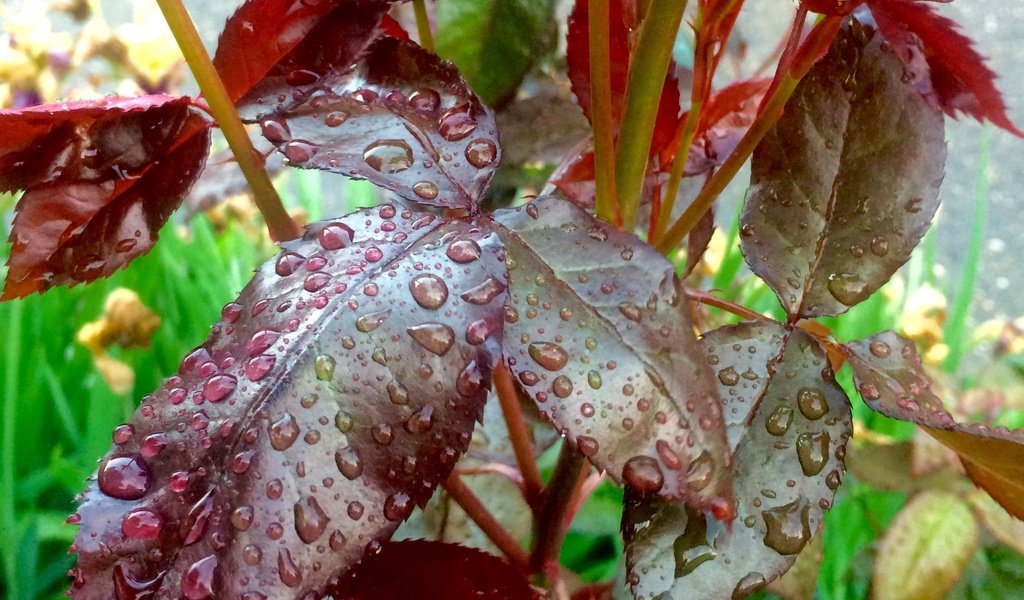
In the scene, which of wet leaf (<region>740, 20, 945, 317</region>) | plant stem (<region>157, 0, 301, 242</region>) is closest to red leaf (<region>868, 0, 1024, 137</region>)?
wet leaf (<region>740, 20, 945, 317</region>)

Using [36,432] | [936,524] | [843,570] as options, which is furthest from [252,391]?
[36,432]

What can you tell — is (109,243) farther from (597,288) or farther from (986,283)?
(986,283)

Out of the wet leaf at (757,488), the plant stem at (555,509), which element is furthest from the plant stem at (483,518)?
the wet leaf at (757,488)

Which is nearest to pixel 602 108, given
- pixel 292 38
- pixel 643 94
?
pixel 643 94

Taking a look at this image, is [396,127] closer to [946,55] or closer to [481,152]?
[481,152]

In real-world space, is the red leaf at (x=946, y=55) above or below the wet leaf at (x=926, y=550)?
above

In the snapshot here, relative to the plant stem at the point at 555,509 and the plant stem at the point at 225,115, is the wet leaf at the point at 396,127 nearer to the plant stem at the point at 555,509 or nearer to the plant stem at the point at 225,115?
the plant stem at the point at 225,115

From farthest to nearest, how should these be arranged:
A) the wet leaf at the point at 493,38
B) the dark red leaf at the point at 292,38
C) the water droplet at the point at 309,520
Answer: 1. the wet leaf at the point at 493,38
2. the dark red leaf at the point at 292,38
3. the water droplet at the point at 309,520
